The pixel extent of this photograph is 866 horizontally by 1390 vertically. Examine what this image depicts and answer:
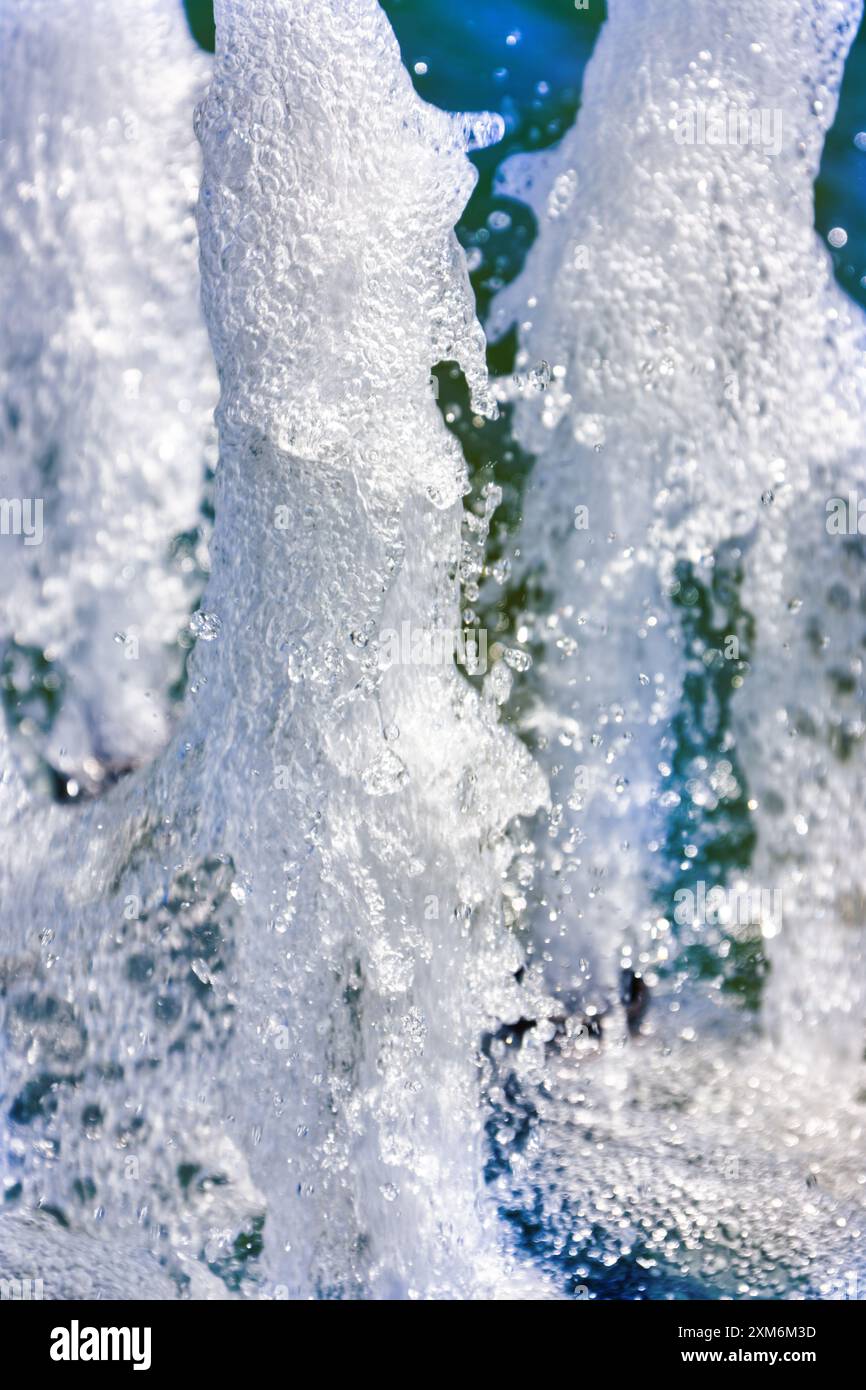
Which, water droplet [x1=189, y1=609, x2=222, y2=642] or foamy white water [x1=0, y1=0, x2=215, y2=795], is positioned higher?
foamy white water [x1=0, y1=0, x2=215, y2=795]

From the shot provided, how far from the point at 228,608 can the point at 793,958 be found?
0.61m

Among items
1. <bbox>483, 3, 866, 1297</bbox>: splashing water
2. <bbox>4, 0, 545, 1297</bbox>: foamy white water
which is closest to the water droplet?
<bbox>4, 0, 545, 1297</bbox>: foamy white water

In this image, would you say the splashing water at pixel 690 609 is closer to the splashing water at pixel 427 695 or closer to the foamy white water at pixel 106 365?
the splashing water at pixel 427 695

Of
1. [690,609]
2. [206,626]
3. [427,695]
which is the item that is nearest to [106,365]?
[206,626]

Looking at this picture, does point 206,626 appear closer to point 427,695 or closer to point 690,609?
point 427,695

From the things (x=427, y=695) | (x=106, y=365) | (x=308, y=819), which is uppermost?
(x=106, y=365)

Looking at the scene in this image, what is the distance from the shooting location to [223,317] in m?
1.10

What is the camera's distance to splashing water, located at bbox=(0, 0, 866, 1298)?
111cm

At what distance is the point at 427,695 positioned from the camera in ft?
3.71

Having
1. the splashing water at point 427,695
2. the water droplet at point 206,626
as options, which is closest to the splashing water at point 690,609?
the splashing water at point 427,695

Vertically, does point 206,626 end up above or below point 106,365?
below

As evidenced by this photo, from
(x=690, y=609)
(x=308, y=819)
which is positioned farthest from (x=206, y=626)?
(x=690, y=609)

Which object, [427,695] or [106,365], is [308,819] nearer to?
[427,695]

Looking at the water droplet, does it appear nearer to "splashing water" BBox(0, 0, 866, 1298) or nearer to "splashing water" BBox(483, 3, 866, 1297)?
"splashing water" BBox(0, 0, 866, 1298)
